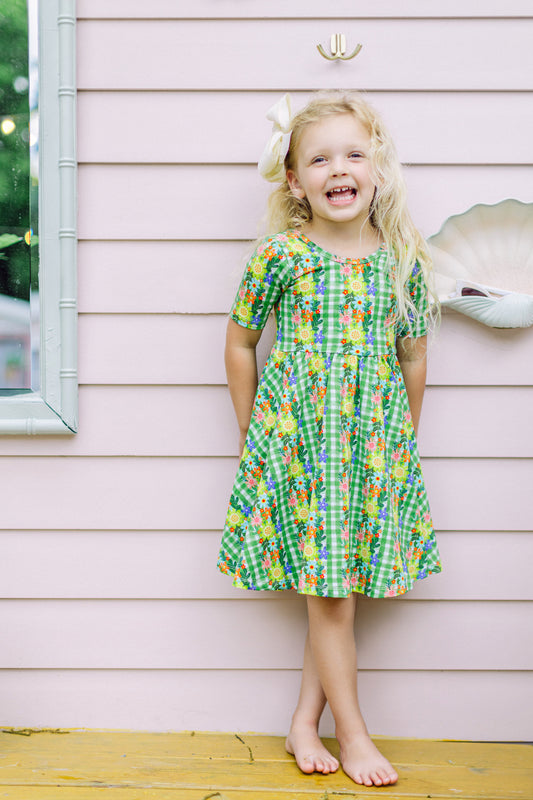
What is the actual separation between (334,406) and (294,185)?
1.67 feet

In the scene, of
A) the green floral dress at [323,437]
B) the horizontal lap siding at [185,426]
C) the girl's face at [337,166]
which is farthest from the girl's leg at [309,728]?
the girl's face at [337,166]

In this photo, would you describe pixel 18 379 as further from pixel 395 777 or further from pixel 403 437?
pixel 395 777

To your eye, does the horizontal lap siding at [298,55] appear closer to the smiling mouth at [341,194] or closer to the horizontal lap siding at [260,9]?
the horizontal lap siding at [260,9]

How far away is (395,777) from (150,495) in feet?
2.65

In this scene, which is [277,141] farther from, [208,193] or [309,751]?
[309,751]

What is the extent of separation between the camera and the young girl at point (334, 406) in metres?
1.53

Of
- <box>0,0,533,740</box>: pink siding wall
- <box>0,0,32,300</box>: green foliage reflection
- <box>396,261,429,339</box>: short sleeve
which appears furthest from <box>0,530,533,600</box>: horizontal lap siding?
<box>0,0,32,300</box>: green foliage reflection

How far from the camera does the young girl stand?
5.01 feet

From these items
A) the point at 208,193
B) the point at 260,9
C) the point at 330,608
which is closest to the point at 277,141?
the point at 208,193

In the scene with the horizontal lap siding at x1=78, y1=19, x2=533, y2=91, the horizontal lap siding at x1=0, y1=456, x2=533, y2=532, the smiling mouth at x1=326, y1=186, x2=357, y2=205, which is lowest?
the horizontal lap siding at x1=0, y1=456, x2=533, y2=532

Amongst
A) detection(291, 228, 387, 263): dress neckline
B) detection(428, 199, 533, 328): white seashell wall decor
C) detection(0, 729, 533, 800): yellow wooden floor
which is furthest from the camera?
detection(428, 199, 533, 328): white seashell wall decor

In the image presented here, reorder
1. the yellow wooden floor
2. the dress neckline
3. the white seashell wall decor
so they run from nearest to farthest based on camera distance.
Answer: the yellow wooden floor → the dress neckline → the white seashell wall decor

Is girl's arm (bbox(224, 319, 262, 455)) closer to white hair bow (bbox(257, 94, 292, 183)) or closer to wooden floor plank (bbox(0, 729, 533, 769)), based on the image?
white hair bow (bbox(257, 94, 292, 183))

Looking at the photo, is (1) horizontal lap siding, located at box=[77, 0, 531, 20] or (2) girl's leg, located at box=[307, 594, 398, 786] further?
(1) horizontal lap siding, located at box=[77, 0, 531, 20]
